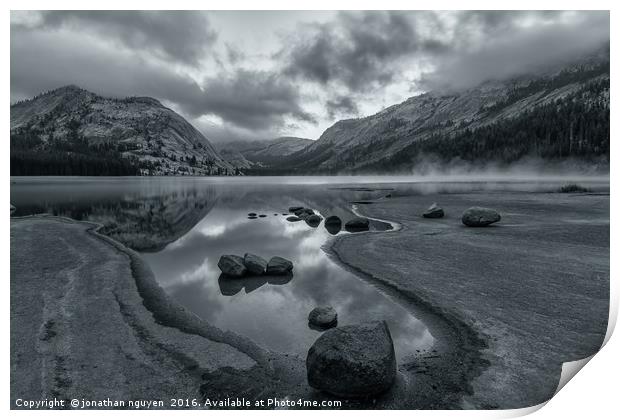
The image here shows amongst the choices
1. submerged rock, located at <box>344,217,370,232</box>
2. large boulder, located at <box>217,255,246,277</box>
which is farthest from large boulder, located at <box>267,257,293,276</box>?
submerged rock, located at <box>344,217,370,232</box>

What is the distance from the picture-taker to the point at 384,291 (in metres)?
12.9

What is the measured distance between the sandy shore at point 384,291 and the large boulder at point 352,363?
0.31 metres

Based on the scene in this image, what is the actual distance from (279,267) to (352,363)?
9.52m

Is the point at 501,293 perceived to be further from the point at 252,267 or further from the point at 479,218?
the point at 479,218

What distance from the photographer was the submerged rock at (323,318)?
396 inches

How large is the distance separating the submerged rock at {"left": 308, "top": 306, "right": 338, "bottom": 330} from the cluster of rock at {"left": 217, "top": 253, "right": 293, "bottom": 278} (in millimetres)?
5365

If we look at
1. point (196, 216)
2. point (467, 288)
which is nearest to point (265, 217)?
point (196, 216)

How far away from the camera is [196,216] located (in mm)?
38000

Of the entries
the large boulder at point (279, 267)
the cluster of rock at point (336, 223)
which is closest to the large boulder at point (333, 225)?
the cluster of rock at point (336, 223)

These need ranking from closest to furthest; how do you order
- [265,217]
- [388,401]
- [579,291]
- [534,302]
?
[388,401] < [534,302] < [579,291] < [265,217]

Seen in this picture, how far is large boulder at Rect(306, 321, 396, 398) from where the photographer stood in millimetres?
6426

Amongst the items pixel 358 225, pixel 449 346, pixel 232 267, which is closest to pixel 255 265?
pixel 232 267

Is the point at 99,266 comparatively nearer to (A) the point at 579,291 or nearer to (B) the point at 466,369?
(B) the point at 466,369

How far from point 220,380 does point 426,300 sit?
7.38 metres
